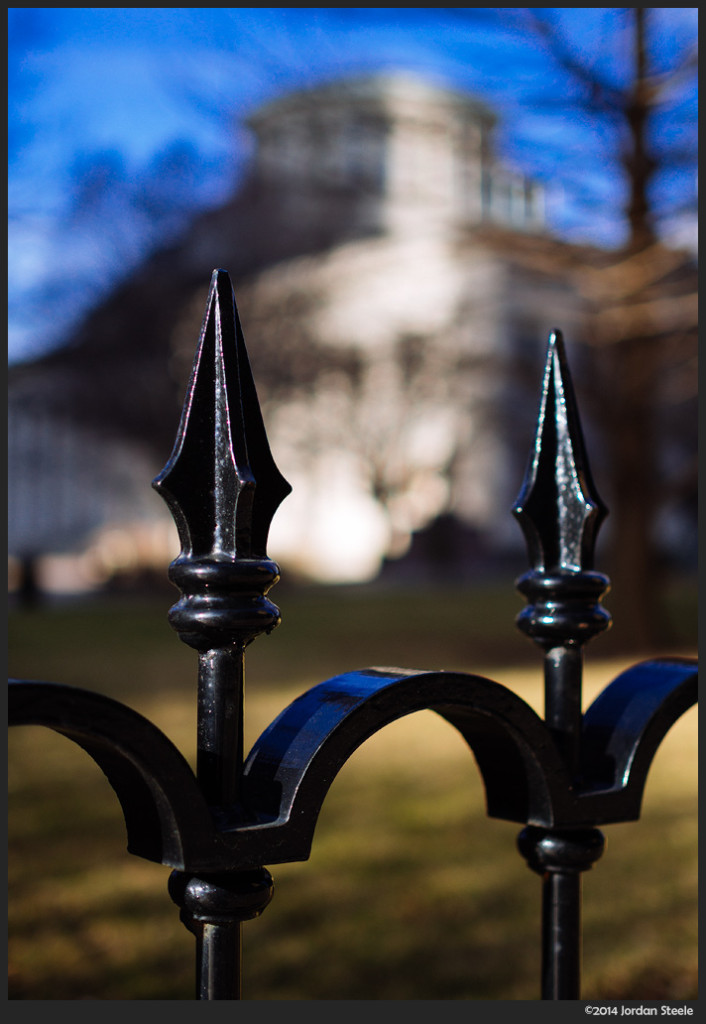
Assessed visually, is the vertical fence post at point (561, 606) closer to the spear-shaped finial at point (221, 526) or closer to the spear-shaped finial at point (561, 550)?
the spear-shaped finial at point (561, 550)

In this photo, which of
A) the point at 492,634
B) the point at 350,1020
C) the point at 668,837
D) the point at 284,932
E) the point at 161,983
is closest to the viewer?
the point at 350,1020

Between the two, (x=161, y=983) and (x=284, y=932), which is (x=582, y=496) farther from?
(x=284, y=932)

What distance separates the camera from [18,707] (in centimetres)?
79

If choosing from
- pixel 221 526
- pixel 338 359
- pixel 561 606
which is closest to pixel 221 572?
pixel 221 526

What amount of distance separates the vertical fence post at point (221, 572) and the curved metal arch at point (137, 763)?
52mm

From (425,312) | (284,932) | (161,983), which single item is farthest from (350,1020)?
(425,312)

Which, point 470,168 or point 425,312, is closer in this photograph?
point 470,168

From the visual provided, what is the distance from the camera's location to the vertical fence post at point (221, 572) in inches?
36.3

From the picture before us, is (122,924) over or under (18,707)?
under

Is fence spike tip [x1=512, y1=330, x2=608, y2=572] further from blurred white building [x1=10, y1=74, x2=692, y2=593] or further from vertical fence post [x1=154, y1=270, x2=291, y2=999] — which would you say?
blurred white building [x1=10, y1=74, x2=692, y2=593]

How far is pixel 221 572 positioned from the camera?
937mm

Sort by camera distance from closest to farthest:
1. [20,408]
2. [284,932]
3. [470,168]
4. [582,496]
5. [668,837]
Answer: [582,496] < [284,932] < [668,837] < [470,168] < [20,408]

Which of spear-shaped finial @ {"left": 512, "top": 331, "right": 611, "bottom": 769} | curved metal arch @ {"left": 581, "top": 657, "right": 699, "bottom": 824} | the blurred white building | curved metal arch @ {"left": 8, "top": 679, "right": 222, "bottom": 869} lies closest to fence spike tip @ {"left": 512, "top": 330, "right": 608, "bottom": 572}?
spear-shaped finial @ {"left": 512, "top": 331, "right": 611, "bottom": 769}

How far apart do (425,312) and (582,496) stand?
31.3m
